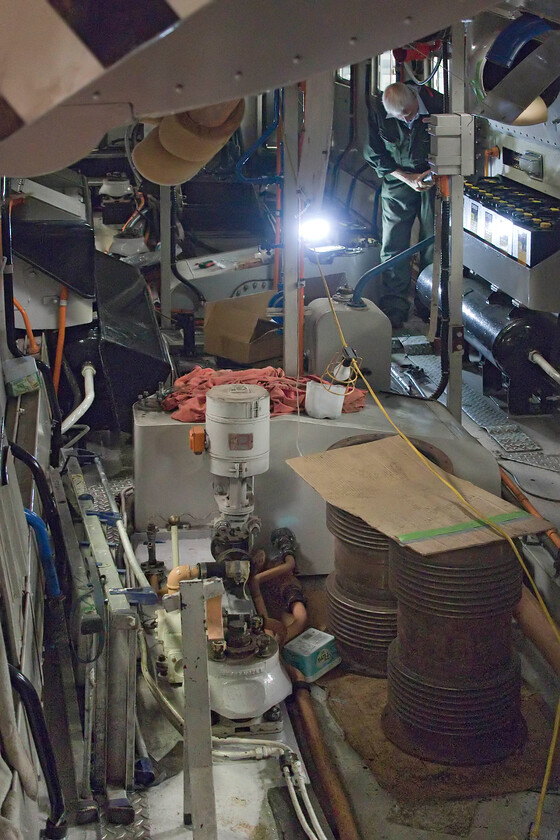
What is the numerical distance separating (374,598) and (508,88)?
251 cm

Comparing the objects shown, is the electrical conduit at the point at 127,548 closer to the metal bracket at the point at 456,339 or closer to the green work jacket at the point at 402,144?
the metal bracket at the point at 456,339

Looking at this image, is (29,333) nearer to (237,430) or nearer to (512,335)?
(237,430)

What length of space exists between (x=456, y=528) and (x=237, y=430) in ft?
3.88

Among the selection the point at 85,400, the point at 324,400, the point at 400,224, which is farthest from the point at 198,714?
the point at 400,224

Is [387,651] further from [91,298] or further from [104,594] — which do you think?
[91,298]

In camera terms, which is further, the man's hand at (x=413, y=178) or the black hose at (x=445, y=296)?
the man's hand at (x=413, y=178)

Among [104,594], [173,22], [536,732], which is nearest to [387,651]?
[536,732]

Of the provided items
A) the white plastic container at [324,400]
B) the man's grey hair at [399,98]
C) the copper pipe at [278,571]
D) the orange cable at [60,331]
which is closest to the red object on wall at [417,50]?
the man's grey hair at [399,98]

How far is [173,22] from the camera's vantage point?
3.30 feet

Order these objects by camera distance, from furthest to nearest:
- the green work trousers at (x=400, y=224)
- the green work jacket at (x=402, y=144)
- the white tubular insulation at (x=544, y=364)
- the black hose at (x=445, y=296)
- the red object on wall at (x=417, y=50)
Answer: the green work trousers at (x=400, y=224) → the green work jacket at (x=402, y=144) → the white tubular insulation at (x=544, y=364) → the red object on wall at (x=417, y=50) → the black hose at (x=445, y=296)

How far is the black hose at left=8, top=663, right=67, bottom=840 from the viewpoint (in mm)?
2254

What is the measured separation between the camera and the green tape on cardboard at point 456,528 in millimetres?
3580

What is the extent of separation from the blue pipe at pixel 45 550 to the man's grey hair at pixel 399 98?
479cm

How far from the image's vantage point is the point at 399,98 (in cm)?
695
